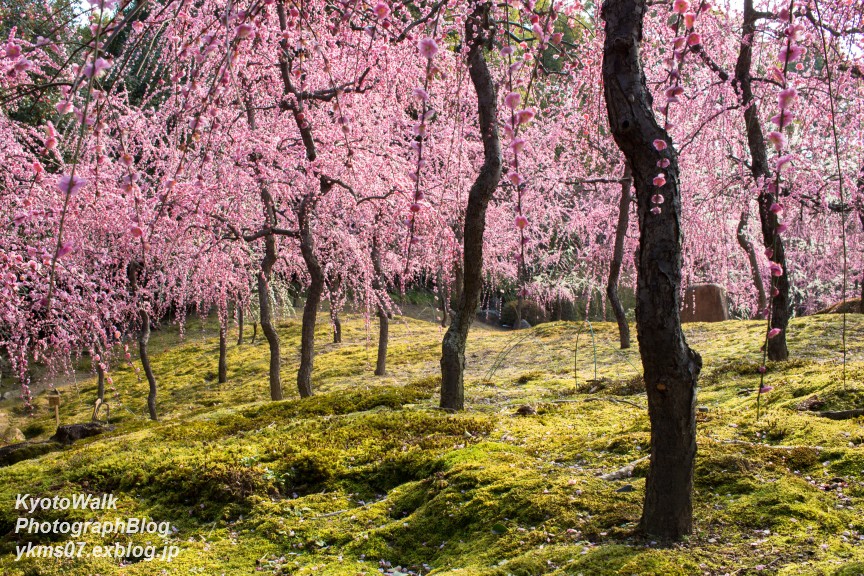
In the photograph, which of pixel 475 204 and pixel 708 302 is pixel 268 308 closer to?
pixel 475 204

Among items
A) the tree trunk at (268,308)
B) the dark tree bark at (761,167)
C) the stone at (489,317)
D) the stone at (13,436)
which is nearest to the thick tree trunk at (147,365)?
the stone at (13,436)

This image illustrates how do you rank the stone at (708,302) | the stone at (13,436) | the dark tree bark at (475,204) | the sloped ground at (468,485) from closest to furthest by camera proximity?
1. the sloped ground at (468,485)
2. the dark tree bark at (475,204)
3. the stone at (13,436)
4. the stone at (708,302)

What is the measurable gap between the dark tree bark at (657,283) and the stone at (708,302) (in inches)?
485

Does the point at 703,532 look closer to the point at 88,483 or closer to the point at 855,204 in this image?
the point at 88,483

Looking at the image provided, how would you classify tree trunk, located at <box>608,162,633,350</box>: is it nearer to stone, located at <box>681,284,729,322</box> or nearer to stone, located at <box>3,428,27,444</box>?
stone, located at <box>681,284,729,322</box>

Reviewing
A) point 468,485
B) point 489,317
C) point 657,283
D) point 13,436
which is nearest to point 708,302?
point 489,317

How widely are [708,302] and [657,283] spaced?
42.1ft

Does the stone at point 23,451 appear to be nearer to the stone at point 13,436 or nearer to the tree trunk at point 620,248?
the stone at point 13,436

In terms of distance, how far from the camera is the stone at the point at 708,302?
14391mm

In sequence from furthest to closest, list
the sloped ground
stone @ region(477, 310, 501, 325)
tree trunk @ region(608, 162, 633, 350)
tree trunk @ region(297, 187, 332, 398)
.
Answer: stone @ region(477, 310, 501, 325), tree trunk @ region(608, 162, 633, 350), tree trunk @ region(297, 187, 332, 398), the sloped ground

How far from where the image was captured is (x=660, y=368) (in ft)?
8.90

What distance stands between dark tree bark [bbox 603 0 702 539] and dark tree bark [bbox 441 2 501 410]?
2.31 meters

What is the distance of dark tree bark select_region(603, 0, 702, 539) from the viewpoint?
2689 millimetres

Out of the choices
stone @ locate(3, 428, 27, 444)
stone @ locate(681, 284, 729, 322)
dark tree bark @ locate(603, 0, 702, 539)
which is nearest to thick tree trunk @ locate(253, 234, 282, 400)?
stone @ locate(3, 428, 27, 444)
